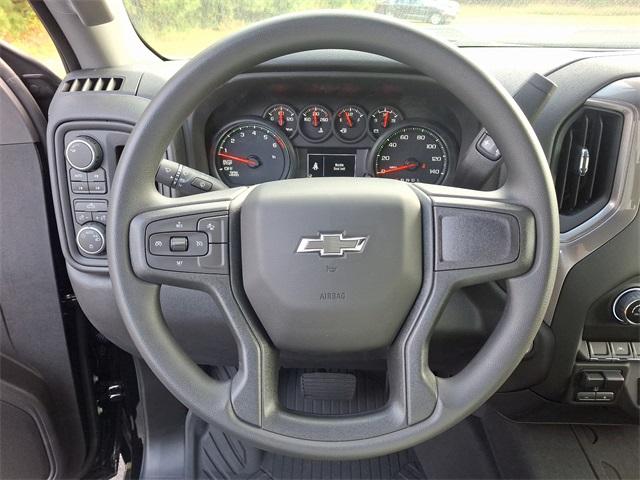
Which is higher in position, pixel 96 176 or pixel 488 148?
pixel 488 148

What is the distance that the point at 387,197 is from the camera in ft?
2.88

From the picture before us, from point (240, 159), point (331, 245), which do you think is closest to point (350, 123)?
point (240, 159)

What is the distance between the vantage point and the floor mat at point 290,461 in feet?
4.73

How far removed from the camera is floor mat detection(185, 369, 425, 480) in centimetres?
144

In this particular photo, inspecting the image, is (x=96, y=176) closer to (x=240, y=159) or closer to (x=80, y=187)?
(x=80, y=187)

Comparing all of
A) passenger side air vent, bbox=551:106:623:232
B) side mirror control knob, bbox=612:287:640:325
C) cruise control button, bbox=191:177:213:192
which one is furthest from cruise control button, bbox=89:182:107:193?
side mirror control knob, bbox=612:287:640:325

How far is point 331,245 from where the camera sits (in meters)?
0.85

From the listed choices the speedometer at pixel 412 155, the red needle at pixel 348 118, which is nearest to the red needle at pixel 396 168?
the speedometer at pixel 412 155

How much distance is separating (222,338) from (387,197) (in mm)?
509

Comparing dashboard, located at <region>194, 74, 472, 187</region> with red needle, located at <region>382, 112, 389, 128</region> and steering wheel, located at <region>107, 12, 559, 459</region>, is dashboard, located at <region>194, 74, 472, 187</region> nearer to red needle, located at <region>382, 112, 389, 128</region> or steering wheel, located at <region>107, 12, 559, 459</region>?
red needle, located at <region>382, 112, 389, 128</region>

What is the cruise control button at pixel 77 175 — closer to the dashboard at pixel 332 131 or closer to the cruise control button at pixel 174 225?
the dashboard at pixel 332 131

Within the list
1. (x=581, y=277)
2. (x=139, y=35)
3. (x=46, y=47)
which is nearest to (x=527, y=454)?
(x=581, y=277)

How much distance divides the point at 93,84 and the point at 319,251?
2.23ft

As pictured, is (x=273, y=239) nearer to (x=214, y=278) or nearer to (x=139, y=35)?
(x=214, y=278)
